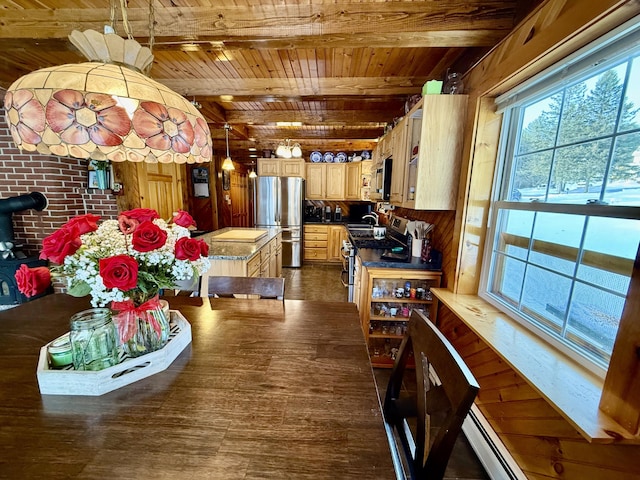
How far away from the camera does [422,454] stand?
854 millimetres

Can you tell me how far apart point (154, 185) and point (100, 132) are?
11.3ft

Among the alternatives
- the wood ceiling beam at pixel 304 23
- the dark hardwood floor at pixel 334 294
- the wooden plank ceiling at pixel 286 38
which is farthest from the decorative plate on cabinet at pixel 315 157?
the wood ceiling beam at pixel 304 23

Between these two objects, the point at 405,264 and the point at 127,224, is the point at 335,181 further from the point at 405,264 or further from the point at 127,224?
the point at 127,224

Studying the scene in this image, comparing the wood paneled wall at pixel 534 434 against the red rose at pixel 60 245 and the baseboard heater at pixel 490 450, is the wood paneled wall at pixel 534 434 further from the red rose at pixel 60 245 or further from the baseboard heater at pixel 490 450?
the red rose at pixel 60 245

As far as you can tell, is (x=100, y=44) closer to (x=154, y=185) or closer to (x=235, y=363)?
(x=235, y=363)

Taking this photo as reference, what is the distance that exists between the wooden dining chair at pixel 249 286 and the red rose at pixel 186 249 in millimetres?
753

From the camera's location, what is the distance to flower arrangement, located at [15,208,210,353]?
2.68 feet

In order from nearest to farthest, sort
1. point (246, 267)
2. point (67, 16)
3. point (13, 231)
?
point (67, 16) → point (246, 267) → point (13, 231)

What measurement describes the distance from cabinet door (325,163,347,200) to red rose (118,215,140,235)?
4944mm

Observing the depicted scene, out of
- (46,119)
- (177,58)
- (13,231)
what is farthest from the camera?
(13,231)

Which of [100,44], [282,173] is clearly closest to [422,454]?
[100,44]

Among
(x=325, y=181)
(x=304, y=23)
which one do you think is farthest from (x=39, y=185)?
(x=325, y=181)

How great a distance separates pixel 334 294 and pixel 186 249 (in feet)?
10.5

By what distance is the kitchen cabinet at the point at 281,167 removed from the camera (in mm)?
5430
